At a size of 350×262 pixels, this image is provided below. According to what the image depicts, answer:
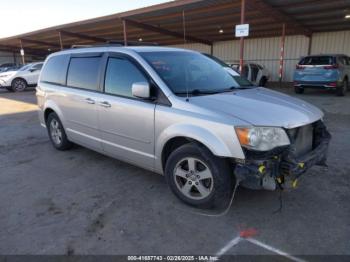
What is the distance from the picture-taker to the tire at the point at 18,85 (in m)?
18.2

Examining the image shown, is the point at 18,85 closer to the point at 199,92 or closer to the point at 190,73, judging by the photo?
the point at 190,73

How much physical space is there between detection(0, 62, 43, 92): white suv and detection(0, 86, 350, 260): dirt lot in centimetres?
1528

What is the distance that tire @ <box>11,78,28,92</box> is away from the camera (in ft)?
59.7

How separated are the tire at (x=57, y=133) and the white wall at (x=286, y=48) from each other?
17.7m

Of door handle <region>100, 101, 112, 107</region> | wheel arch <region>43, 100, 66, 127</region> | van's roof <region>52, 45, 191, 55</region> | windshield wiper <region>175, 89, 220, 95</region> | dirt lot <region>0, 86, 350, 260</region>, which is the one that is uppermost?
van's roof <region>52, 45, 191, 55</region>

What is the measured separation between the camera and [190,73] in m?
3.92

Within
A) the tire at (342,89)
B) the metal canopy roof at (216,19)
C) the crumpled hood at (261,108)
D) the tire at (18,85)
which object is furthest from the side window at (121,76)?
the tire at (18,85)

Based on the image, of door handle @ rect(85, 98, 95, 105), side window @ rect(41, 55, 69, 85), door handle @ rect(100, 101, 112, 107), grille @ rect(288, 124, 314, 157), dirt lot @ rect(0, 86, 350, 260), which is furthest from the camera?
side window @ rect(41, 55, 69, 85)

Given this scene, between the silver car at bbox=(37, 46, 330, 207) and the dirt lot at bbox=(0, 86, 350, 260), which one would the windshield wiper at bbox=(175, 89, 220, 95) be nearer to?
the silver car at bbox=(37, 46, 330, 207)

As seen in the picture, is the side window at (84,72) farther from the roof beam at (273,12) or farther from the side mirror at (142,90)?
the roof beam at (273,12)

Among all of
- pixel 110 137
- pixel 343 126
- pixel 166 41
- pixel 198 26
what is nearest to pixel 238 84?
pixel 110 137

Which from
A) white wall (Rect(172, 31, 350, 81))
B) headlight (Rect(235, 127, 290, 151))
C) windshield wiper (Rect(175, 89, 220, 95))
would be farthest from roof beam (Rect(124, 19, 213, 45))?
headlight (Rect(235, 127, 290, 151))

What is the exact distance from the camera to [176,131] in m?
3.26

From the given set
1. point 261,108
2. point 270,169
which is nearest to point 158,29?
point 261,108
